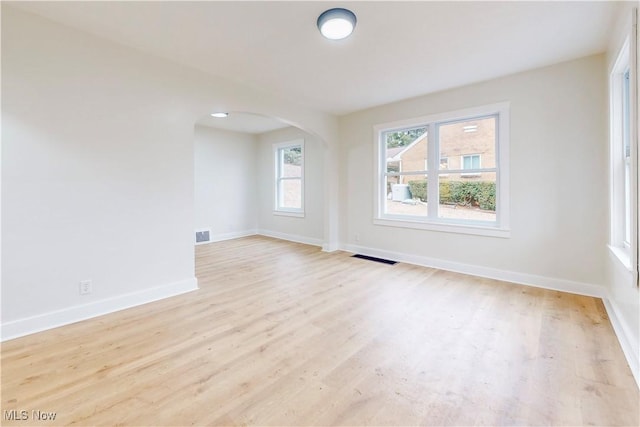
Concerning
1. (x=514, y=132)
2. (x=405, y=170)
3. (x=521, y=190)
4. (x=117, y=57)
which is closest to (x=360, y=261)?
(x=405, y=170)

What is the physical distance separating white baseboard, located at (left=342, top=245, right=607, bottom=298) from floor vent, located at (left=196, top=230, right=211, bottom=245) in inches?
139

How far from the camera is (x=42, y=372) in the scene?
1805mm

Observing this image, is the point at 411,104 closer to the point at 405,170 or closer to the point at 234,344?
the point at 405,170

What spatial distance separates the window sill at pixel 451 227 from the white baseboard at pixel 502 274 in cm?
44

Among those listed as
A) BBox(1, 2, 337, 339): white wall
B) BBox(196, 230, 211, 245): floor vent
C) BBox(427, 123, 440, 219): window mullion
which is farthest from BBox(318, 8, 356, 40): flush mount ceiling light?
BBox(196, 230, 211, 245): floor vent

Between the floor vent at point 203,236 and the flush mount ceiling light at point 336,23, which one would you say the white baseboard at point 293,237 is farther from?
the flush mount ceiling light at point 336,23

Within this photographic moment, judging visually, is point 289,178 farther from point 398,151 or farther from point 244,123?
point 398,151

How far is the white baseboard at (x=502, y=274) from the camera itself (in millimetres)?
3062

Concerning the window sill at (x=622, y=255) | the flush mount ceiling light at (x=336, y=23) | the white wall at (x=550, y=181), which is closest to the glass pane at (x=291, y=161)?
the white wall at (x=550, y=181)

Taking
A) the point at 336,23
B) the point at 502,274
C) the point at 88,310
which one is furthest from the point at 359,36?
the point at 88,310

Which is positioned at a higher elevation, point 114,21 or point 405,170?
point 114,21

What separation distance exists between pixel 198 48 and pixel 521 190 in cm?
394

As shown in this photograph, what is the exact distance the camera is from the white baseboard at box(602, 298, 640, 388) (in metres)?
1.75

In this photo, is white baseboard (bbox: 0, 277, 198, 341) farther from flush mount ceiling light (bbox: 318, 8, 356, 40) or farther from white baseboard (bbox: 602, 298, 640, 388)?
white baseboard (bbox: 602, 298, 640, 388)
